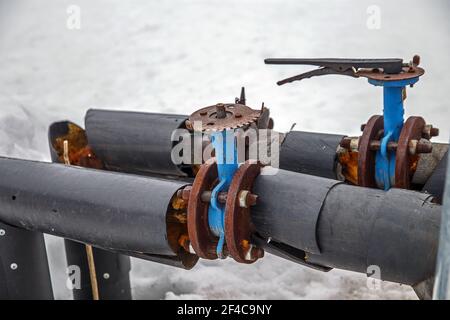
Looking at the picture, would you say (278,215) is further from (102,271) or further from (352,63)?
(102,271)

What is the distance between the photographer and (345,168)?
0.93 m

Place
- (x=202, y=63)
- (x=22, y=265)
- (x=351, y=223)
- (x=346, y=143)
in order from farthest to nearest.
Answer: (x=202, y=63) → (x=22, y=265) → (x=346, y=143) → (x=351, y=223)

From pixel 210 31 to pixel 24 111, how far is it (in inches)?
43.0

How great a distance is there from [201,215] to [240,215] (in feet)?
0.17

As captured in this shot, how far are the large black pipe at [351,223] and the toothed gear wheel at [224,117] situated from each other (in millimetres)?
82

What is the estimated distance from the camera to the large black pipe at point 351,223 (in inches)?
26.0

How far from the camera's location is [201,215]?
0.76 m

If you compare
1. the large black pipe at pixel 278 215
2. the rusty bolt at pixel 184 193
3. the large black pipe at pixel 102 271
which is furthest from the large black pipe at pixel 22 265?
the rusty bolt at pixel 184 193

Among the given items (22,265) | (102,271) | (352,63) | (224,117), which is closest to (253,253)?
(224,117)

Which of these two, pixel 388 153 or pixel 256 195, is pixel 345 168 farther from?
pixel 256 195

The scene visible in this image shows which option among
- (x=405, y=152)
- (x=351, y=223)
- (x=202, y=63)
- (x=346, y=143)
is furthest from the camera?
(x=202, y=63)

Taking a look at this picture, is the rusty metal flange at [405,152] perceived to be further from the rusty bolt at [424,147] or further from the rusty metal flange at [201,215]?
the rusty metal flange at [201,215]

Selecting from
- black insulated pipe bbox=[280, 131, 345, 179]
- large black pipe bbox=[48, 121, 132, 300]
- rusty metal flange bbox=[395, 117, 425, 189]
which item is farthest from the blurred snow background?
rusty metal flange bbox=[395, 117, 425, 189]

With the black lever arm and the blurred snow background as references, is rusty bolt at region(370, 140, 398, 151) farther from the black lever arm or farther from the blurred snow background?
the blurred snow background
